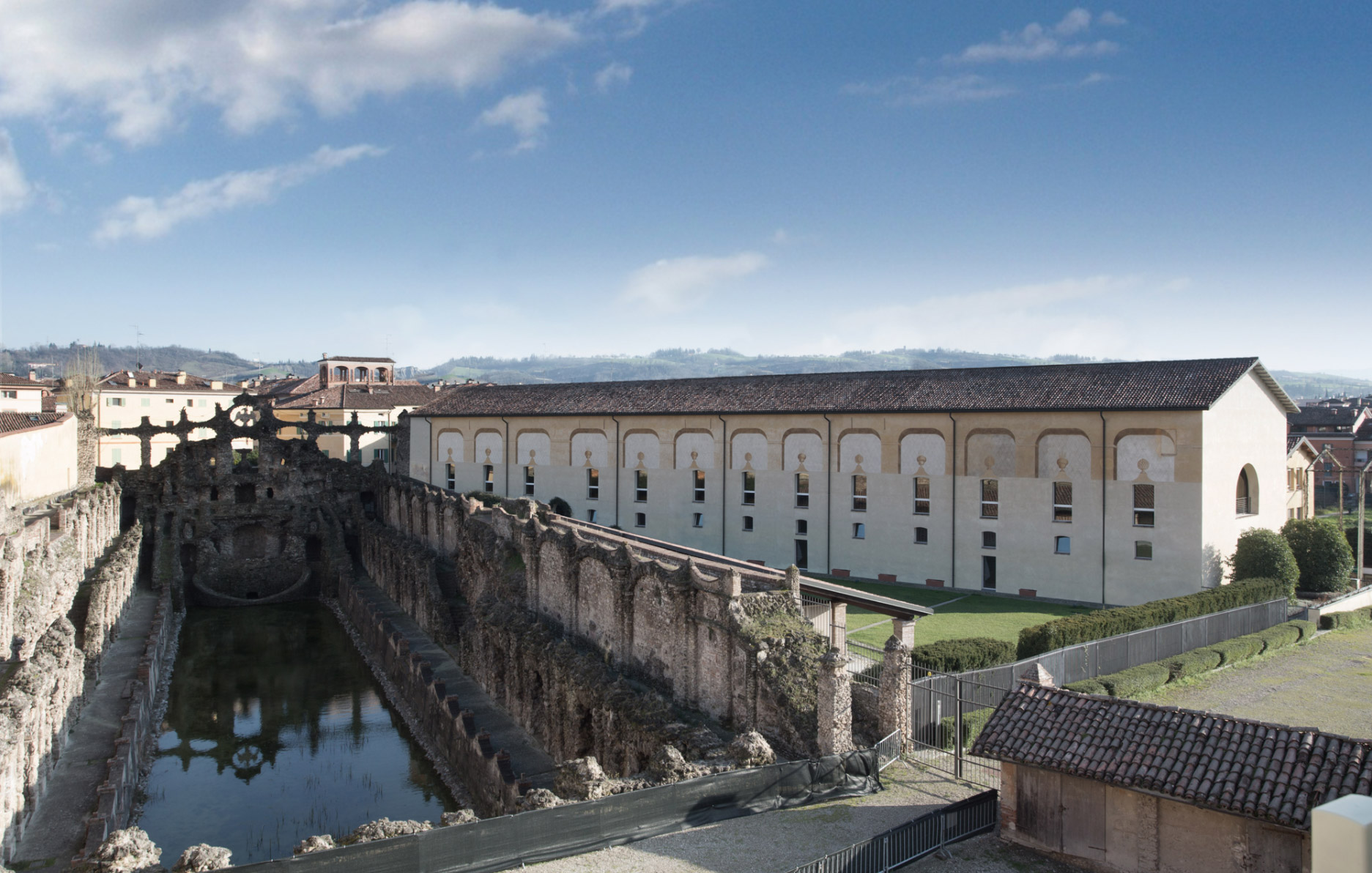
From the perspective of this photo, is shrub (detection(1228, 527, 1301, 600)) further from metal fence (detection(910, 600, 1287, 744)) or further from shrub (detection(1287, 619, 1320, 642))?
shrub (detection(1287, 619, 1320, 642))

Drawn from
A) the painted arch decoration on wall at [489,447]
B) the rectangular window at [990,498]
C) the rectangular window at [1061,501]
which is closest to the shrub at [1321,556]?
the rectangular window at [1061,501]

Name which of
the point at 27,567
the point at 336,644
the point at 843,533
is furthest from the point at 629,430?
the point at 27,567

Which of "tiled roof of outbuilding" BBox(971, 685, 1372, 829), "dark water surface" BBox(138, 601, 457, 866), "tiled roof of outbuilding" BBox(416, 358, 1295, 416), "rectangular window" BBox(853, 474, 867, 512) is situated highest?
"tiled roof of outbuilding" BBox(416, 358, 1295, 416)

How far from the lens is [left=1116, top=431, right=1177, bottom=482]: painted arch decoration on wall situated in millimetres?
35281

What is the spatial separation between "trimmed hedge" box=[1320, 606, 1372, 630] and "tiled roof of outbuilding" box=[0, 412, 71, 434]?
55897 mm

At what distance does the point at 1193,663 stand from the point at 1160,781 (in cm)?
1592

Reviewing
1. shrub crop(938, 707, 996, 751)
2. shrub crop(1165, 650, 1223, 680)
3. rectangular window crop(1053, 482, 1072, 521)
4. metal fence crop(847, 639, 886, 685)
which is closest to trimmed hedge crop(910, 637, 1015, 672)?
metal fence crop(847, 639, 886, 685)

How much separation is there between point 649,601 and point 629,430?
26.6 m

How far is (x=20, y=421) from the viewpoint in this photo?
48.5 meters

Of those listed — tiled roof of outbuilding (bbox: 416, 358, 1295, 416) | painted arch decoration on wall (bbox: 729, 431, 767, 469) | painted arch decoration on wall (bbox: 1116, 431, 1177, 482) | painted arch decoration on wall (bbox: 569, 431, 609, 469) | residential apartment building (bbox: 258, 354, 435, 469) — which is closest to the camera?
painted arch decoration on wall (bbox: 1116, 431, 1177, 482)

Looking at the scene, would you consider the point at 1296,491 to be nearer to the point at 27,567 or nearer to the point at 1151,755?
the point at 1151,755

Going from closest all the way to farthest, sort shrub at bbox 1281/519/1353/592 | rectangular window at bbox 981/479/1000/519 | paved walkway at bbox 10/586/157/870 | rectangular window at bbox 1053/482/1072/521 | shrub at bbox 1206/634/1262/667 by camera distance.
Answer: paved walkway at bbox 10/586/157/870 < shrub at bbox 1206/634/1262/667 < rectangular window at bbox 1053/482/1072/521 < shrub at bbox 1281/519/1353/592 < rectangular window at bbox 981/479/1000/519

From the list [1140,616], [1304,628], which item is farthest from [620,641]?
[1304,628]

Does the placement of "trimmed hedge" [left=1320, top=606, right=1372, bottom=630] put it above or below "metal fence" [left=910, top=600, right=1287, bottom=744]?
below
